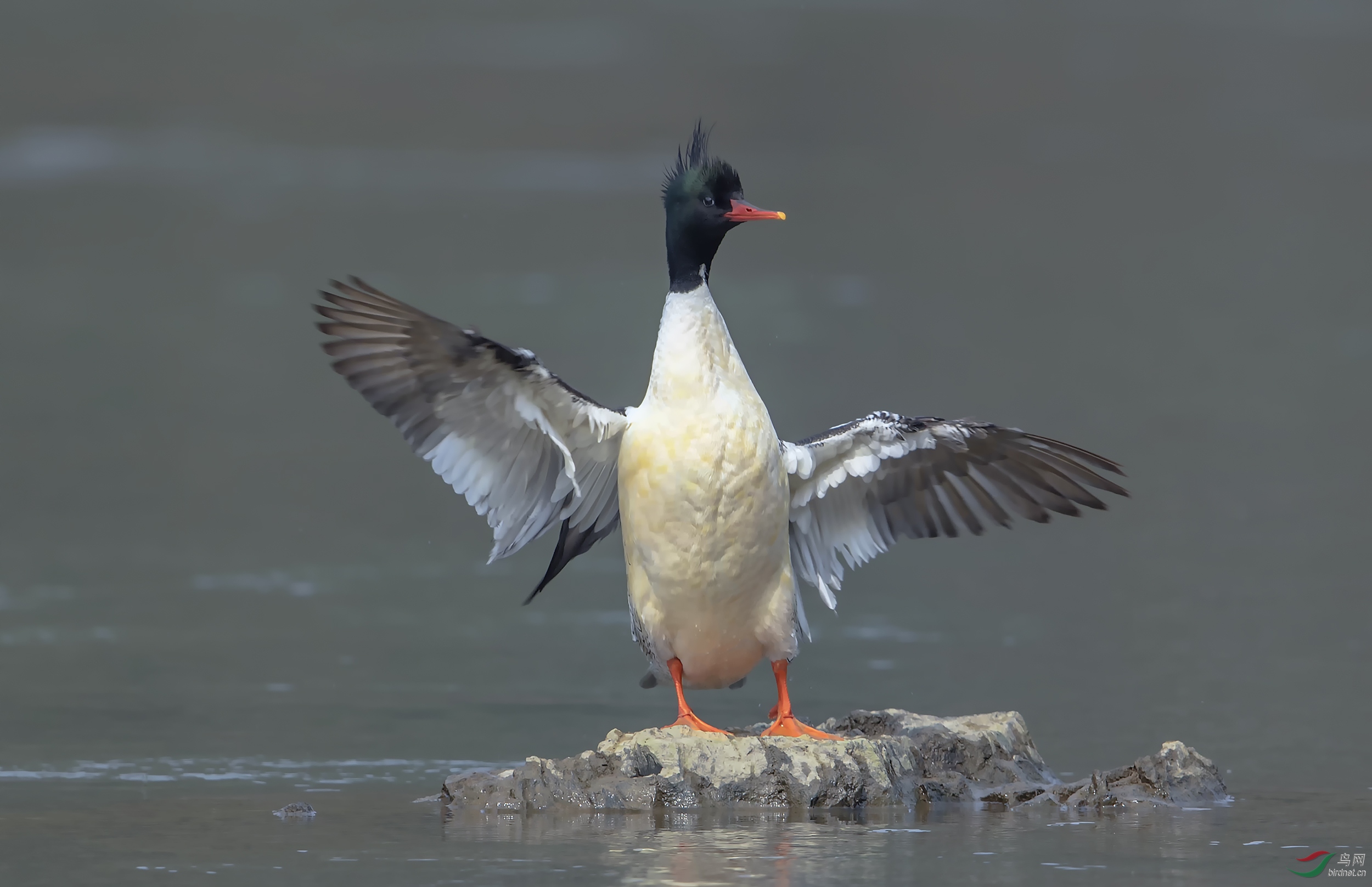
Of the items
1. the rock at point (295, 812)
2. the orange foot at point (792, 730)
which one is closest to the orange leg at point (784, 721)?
the orange foot at point (792, 730)

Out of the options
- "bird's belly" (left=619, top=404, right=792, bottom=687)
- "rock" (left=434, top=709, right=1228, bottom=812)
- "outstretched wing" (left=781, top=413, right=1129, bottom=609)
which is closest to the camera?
"rock" (left=434, top=709, right=1228, bottom=812)

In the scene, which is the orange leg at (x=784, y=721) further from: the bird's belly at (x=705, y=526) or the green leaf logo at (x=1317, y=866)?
the green leaf logo at (x=1317, y=866)

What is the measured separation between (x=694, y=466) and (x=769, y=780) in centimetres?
134

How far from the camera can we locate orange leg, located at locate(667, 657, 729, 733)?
26.9 ft

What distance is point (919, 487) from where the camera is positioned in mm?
9055

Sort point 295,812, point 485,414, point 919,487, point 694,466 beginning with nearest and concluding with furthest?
point 295,812 → point 694,466 → point 485,414 → point 919,487

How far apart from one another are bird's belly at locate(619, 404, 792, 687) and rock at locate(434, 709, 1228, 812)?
0.53 meters

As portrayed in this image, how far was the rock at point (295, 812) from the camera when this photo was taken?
25.0 feet

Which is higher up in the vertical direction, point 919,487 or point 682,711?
point 919,487

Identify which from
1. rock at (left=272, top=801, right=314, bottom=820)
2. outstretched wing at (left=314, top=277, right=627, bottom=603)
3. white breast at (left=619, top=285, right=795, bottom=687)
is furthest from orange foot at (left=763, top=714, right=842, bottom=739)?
rock at (left=272, top=801, right=314, bottom=820)

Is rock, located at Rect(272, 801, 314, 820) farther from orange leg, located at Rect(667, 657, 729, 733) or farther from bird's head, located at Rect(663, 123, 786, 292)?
bird's head, located at Rect(663, 123, 786, 292)

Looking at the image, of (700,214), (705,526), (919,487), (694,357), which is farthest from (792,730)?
(700,214)

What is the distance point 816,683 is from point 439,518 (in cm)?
566

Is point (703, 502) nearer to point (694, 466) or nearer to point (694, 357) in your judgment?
point (694, 466)
